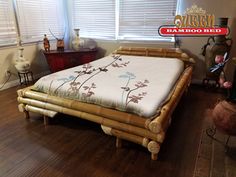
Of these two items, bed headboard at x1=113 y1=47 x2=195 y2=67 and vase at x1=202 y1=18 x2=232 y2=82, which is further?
bed headboard at x1=113 y1=47 x2=195 y2=67

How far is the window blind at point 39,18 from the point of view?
3775mm

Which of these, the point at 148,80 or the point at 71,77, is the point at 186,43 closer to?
the point at 148,80

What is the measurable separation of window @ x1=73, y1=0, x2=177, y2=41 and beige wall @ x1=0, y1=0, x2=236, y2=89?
0.63ft

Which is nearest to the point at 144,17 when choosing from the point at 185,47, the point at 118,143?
the point at 185,47

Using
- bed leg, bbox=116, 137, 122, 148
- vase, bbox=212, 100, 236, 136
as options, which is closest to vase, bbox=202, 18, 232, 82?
vase, bbox=212, 100, 236, 136

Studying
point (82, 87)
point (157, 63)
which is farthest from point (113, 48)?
point (82, 87)

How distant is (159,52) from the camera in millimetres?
3611

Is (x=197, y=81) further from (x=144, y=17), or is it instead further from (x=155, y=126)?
(x=155, y=126)

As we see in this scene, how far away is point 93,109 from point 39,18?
3.15 meters

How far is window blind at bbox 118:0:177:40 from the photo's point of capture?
11.9 ft

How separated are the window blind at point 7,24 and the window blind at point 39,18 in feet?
0.50

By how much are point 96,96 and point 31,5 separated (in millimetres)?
3073

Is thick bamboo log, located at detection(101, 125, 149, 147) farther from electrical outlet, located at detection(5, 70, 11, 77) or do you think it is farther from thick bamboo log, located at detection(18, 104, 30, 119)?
electrical outlet, located at detection(5, 70, 11, 77)

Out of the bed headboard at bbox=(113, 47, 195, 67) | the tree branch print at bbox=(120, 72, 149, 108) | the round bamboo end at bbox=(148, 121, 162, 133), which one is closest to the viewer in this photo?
the round bamboo end at bbox=(148, 121, 162, 133)
